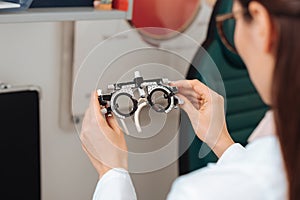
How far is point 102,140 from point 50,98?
0.53m

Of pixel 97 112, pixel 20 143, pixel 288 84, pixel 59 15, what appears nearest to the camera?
pixel 288 84

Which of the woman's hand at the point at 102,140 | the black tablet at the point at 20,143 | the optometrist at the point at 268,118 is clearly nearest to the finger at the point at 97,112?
the woman's hand at the point at 102,140

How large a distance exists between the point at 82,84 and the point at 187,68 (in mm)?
281

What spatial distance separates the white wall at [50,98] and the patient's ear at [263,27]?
80 cm

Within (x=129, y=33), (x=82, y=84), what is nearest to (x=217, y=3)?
(x=129, y=33)

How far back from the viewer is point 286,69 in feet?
2.17

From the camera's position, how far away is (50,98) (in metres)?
1.48

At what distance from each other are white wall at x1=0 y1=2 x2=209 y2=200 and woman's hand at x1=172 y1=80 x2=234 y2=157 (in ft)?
1.65

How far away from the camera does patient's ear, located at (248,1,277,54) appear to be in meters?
0.66

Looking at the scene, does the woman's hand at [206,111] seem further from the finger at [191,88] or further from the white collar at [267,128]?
the white collar at [267,128]

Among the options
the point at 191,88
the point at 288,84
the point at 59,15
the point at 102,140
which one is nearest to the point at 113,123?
the point at 102,140

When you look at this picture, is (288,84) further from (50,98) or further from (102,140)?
(50,98)

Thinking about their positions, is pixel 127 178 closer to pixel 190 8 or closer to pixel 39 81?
pixel 39 81

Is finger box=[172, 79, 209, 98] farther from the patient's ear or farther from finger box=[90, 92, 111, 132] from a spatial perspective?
the patient's ear
